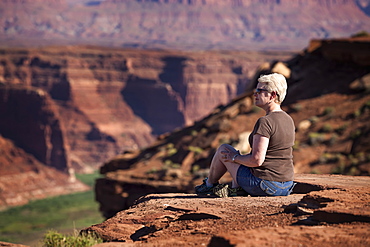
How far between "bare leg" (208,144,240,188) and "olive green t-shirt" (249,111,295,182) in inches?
10.6

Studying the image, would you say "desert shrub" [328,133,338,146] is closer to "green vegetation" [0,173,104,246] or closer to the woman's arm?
the woman's arm

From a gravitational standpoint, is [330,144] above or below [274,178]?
below

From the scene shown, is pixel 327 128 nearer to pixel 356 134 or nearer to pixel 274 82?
pixel 356 134

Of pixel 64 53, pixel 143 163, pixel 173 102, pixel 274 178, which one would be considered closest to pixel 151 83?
pixel 173 102

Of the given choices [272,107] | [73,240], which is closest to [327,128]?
[272,107]

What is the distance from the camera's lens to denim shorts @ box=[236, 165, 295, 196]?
726 cm

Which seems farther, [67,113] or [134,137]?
[134,137]

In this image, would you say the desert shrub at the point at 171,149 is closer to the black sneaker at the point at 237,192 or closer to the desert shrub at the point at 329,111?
the desert shrub at the point at 329,111

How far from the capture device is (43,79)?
116m

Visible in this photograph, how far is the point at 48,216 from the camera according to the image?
60.9 m

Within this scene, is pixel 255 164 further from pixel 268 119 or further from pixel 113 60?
pixel 113 60

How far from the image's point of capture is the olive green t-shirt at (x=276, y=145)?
6797 millimetres

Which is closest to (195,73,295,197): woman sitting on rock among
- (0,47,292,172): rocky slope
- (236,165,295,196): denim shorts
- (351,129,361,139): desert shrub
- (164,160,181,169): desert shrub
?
(236,165,295,196): denim shorts

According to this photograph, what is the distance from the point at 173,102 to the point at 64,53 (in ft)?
89.6
